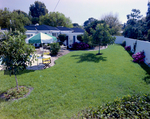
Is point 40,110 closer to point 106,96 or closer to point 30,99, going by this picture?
point 30,99

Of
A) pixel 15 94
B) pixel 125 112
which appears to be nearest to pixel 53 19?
pixel 15 94

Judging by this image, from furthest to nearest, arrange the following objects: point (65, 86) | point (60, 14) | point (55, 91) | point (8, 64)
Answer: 1. point (60, 14)
2. point (65, 86)
3. point (55, 91)
4. point (8, 64)

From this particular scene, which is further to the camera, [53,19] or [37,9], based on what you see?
[37,9]

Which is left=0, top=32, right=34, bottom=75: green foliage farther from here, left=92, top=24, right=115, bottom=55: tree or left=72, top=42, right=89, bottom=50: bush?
left=72, top=42, right=89, bottom=50: bush

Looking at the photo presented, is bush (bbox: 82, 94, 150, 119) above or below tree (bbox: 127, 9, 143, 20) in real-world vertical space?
below

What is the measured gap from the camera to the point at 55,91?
17.0 feet

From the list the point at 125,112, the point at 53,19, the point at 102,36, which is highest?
the point at 53,19

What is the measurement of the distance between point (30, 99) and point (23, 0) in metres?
10.4

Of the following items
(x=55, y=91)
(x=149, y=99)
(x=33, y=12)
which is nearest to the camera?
(x=149, y=99)

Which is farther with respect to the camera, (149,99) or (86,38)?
(86,38)

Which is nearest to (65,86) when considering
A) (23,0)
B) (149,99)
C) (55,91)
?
(55,91)

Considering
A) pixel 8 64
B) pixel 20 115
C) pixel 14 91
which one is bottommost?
pixel 20 115

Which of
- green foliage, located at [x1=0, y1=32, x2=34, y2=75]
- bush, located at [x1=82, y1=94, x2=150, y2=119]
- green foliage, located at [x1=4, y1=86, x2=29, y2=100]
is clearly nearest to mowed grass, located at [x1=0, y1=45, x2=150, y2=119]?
green foliage, located at [x1=4, y1=86, x2=29, y2=100]

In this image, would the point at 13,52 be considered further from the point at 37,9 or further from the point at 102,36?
the point at 37,9
